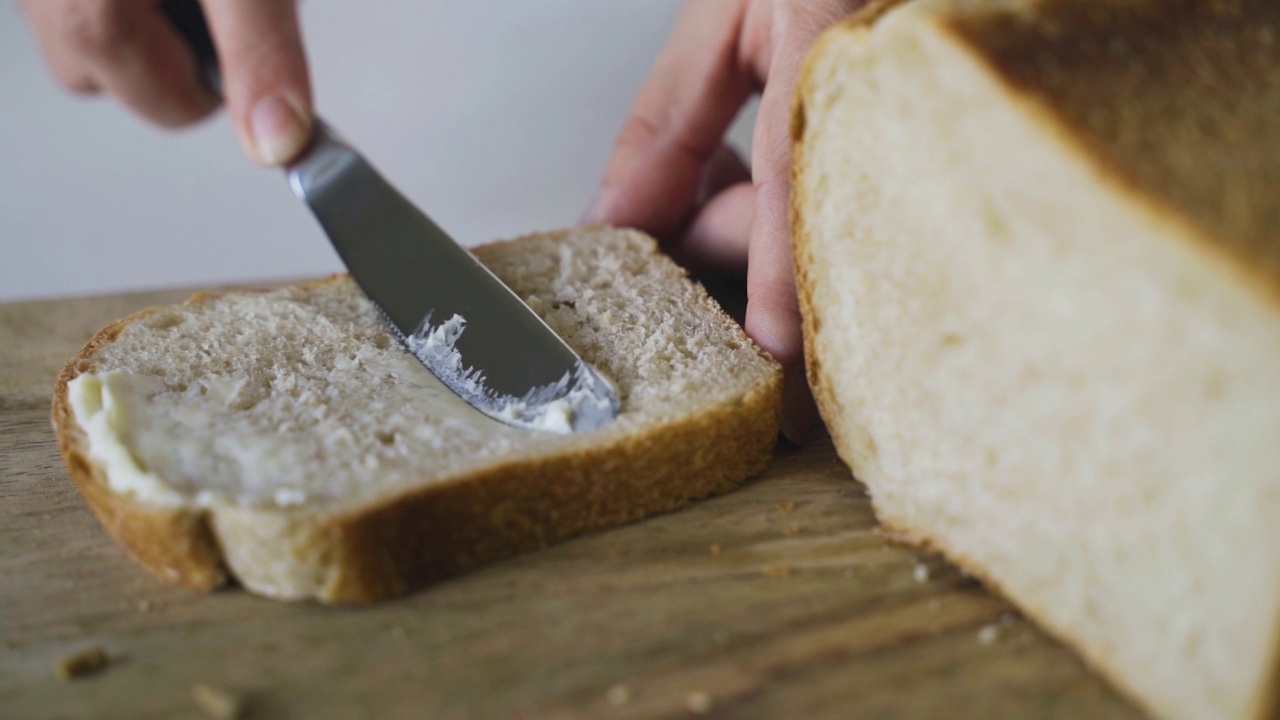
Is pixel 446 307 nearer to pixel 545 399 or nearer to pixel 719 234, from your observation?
pixel 545 399

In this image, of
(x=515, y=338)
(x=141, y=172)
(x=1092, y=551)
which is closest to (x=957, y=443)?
(x=1092, y=551)

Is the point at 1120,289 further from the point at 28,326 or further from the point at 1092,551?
the point at 28,326

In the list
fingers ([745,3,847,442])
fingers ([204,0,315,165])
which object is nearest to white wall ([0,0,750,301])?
fingers ([204,0,315,165])

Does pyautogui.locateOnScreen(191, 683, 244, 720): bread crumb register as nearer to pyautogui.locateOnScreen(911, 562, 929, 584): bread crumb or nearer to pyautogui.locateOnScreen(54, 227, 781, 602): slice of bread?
pyautogui.locateOnScreen(54, 227, 781, 602): slice of bread

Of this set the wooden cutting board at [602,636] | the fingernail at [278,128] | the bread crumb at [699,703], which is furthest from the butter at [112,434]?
the bread crumb at [699,703]

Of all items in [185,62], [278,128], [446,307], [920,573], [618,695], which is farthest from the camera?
[185,62]

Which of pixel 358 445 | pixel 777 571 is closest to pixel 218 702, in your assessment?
pixel 358 445

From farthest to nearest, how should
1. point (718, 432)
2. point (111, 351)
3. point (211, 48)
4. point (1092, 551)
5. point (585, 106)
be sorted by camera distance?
point (585, 106), point (211, 48), point (111, 351), point (718, 432), point (1092, 551)
